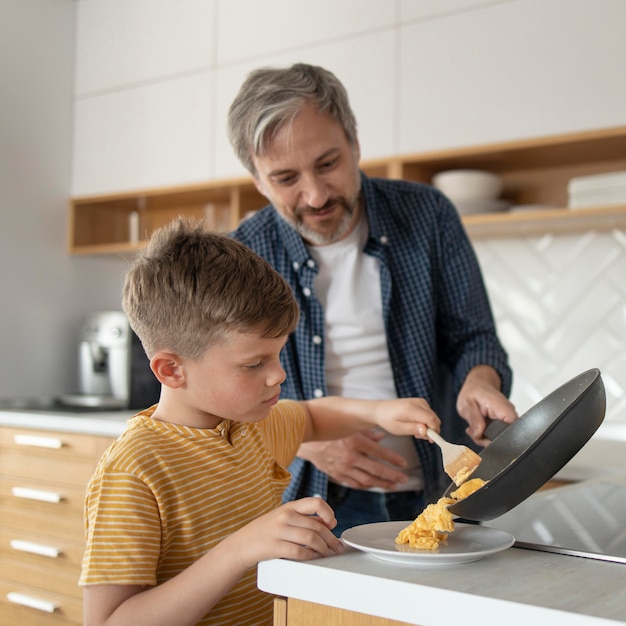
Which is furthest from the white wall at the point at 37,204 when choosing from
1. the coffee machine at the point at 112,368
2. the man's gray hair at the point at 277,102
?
the man's gray hair at the point at 277,102

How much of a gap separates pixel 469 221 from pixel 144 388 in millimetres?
1279

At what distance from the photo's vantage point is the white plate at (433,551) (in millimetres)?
748

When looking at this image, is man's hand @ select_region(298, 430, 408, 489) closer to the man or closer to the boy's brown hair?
the man

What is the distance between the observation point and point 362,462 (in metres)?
1.38

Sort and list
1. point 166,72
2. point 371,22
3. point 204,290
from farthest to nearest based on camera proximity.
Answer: point 166,72
point 371,22
point 204,290

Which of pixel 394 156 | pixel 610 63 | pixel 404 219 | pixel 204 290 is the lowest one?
pixel 204 290

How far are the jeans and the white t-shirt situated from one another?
18cm

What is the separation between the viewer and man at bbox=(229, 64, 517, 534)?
147cm

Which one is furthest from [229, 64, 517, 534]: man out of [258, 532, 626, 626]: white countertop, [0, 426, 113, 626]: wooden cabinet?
[0, 426, 113, 626]: wooden cabinet

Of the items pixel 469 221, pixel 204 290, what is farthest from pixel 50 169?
pixel 204 290

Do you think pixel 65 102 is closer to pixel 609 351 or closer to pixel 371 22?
pixel 371 22

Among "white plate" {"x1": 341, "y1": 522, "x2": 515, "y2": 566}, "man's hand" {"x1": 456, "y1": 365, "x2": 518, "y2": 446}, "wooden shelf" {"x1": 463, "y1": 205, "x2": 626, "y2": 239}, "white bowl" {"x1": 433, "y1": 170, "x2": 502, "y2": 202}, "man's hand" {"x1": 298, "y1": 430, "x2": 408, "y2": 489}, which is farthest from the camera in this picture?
"white bowl" {"x1": 433, "y1": 170, "x2": 502, "y2": 202}

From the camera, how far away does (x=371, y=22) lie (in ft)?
8.75

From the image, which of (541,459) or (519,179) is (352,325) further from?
(519,179)
